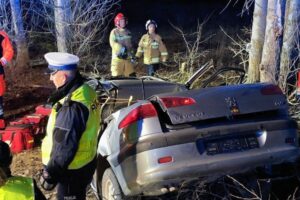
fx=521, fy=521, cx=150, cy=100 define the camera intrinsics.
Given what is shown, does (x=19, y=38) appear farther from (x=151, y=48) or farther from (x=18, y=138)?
(x=18, y=138)

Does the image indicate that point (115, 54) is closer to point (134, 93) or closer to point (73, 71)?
point (134, 93)

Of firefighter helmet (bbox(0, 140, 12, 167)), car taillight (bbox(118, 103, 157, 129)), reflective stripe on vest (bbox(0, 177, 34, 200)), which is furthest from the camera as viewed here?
car taillight (bbox(118, 103, 157, 129))

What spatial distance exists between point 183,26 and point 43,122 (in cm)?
1203

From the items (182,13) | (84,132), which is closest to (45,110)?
(84,132)

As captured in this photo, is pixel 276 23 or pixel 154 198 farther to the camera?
pixel 276 23

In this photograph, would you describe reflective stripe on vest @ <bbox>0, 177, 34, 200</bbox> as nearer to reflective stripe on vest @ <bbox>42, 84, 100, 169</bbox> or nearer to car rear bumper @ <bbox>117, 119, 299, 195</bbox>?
reflective stripe on vest @ <bbox>42, 84, 100, 169</bbox>

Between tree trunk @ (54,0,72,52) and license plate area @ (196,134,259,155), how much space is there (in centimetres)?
768

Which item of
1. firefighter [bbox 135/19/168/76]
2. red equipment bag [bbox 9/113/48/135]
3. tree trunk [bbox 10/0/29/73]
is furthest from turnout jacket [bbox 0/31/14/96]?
tree trunk [bbox 10/0/29/73]

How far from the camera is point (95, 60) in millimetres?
11758

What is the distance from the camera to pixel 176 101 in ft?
13.0

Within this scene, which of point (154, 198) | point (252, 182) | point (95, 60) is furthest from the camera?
point (95, 60)

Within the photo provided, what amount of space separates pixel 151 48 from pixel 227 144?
234 inches

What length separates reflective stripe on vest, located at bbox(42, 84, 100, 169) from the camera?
379 cm

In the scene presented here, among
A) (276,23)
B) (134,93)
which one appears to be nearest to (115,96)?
(134,93)
